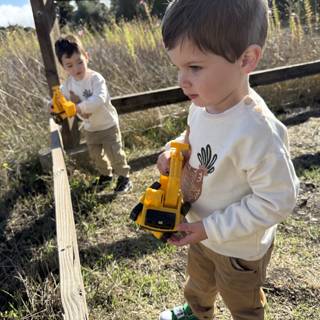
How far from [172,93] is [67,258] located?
3.06 m

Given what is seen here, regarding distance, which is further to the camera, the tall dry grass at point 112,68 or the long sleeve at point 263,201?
the tall dry grass at point 112,68

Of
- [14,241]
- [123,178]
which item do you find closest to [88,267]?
[14,241]

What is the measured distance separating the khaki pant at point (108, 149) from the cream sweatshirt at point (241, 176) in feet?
7.52

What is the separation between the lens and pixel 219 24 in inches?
43.4

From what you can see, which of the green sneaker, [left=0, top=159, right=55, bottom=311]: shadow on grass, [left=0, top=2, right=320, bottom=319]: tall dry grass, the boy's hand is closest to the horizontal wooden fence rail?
[left=0, top=2, right=320, bottom=319]: tall dry grass

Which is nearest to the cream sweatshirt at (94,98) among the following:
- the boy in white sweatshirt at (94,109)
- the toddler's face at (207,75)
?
the boy in white sweatshirt at (94,109)

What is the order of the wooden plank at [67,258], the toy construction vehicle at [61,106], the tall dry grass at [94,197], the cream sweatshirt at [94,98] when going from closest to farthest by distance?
the wooden plank at [67,258]
the tall dry grass at [94,197]
the toy construction vehicle at [61,106]
the cream sweatshirt at [94,98]

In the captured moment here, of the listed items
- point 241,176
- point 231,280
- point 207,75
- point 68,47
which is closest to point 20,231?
point 68,47

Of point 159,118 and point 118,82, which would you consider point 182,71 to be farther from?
point 118,82

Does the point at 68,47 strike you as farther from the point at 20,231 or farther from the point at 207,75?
the point at 207,75

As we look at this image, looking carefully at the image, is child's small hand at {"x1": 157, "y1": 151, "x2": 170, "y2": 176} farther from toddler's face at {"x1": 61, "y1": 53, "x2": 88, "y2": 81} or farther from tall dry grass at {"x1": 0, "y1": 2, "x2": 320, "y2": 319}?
toddler's face at {"x1": 61, "y1": 53, "x2": 88, "y2": 81}

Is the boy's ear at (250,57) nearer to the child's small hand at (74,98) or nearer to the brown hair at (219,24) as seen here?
the brown hair at (219,24)

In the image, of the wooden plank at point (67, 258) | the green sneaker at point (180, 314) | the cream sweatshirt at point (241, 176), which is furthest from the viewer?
the green sneaker at point (180, 314)

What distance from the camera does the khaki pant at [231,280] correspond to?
1.47 m
